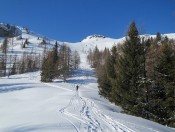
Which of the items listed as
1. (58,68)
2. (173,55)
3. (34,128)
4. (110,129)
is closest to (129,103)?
(173,55)

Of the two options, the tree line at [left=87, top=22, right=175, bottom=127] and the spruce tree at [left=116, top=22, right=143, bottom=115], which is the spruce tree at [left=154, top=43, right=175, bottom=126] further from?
the spruce tree at [left=116, top=22, right=143, bottom=115]

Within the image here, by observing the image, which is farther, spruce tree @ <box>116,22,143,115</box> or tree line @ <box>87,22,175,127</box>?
spruce tree @ <box>116,22,143,115</box>

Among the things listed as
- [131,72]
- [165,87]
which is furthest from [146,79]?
[165,87]

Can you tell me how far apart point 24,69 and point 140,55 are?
395ft

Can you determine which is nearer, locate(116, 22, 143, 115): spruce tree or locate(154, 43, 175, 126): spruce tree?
locate(154, 43, 175, 126): spruce tree

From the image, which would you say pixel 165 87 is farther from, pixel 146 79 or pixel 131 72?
pixel 131 72

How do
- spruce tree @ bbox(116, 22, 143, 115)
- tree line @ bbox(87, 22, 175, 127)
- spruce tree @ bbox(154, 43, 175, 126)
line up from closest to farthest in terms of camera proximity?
spruce tree @ bbox(154, 43, 175, 126), tree line @ bbox(87, 22, 175, 127), spruce tree @ bbox(116, 22, 143, 115)

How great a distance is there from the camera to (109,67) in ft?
136

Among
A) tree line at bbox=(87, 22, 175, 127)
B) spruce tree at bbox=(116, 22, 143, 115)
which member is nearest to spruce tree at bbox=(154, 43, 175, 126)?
tree line at bbox=(87, 22, 175, 127)

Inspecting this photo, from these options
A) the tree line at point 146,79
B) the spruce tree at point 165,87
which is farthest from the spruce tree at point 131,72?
the spruce tree at point 165,87

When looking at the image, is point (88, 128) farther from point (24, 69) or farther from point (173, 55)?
point (24, 69)

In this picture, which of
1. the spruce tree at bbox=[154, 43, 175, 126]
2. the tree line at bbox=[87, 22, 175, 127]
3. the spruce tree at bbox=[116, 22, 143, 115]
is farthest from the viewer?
the spruce tree at bbox=[116, 22, 143, 115]

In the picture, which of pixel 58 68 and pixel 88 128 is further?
pixel 58 68

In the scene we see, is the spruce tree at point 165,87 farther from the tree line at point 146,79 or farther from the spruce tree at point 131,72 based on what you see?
the spruce tree at point 131,72
